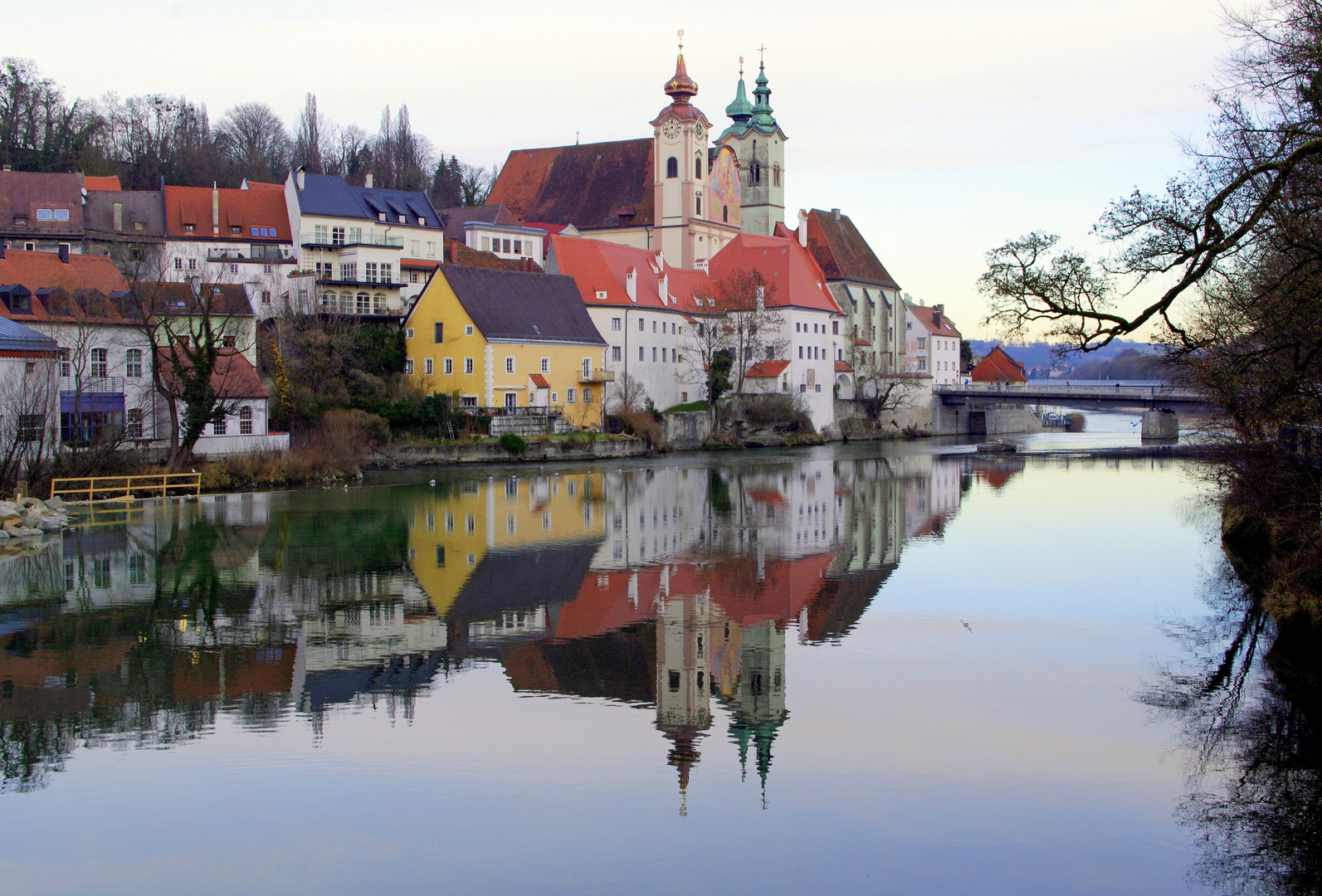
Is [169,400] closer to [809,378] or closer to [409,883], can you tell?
[409,883]

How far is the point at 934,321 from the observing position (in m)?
104

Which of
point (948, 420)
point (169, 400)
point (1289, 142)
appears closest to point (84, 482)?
point (169, 400)

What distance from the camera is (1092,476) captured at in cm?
4494

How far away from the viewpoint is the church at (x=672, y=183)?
74.8 metres

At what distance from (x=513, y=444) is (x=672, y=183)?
31.2 m

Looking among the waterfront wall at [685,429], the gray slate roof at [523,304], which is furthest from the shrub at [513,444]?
the waterfront wall at [685,429]

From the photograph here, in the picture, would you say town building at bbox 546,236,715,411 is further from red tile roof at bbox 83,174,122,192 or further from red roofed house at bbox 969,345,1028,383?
red roofed house at bbox 969,345,1028,383

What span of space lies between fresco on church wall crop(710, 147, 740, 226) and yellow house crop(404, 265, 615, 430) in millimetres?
23407

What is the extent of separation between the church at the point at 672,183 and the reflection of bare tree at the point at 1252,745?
197 feet

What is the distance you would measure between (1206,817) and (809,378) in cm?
6142

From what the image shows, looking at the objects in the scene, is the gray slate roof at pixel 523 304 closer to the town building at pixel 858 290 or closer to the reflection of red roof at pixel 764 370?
the reflection of red roof at pixel 764 370

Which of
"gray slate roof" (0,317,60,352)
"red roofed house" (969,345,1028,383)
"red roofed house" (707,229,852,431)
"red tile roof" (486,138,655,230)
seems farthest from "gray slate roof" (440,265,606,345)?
"red roofed house" (969,345,1028,383)

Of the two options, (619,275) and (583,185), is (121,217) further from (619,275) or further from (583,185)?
(583,185)

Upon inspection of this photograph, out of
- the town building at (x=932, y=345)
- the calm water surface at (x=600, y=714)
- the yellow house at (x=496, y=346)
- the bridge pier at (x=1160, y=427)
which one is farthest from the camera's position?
the town building at (x=932, y=345)
